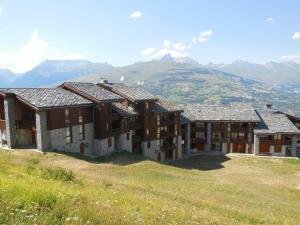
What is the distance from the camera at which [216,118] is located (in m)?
83.1

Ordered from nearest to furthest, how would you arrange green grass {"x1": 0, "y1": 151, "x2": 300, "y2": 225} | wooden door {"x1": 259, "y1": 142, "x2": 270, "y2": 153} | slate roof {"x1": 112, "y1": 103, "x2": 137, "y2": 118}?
green grass {"x1": 0, "y1": 151, "x2": 300, "y2": 225}
slate roof {"x1": 112, "y1": 103, "x2": 137, "y2": 118}
wooden door {"x1": 259, "y1": 142, "x2": 270, "y2": 153}

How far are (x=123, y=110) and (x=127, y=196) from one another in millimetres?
44173

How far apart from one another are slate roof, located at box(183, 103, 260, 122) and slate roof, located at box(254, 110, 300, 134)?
2.78m

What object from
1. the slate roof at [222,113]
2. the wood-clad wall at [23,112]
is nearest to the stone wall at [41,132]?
the wood-clad wall at [23,112]

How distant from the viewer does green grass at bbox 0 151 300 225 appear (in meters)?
11.0

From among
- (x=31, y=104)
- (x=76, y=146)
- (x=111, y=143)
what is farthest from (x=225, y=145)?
(x=31, y=104)

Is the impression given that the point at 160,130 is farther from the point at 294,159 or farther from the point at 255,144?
the point at 294,159

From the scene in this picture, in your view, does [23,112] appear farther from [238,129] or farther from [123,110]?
[238,129]

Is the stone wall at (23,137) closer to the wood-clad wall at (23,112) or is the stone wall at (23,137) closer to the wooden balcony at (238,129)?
the wood-clad wall at (23,112)

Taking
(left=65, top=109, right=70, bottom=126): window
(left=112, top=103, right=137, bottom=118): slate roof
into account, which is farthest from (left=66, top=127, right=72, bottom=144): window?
(left=112, top=103, right=137, bottom=118): slate roof

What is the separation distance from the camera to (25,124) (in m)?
49.2

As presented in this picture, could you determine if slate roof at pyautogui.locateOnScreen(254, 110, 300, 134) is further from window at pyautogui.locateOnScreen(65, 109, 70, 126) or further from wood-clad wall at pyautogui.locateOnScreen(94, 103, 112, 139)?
window at pyautogui.locateOnScreen(65, 109, 70, 126)

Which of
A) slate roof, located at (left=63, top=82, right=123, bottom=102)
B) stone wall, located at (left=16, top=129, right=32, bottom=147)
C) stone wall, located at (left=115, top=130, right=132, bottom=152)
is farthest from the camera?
stone wall, located at (left=115, top=130, right=132, bottom=152)

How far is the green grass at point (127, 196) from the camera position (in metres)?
11.0
